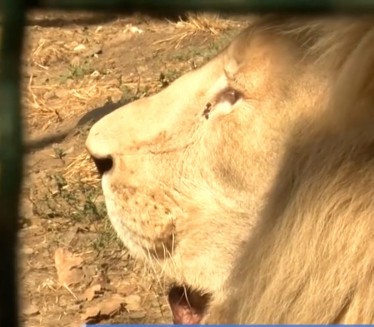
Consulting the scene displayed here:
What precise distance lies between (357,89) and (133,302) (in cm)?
211

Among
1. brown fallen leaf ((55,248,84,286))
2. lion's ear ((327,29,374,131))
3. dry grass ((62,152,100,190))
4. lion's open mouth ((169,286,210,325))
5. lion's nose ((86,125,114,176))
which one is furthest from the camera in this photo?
dry grass ((62,152,100,190))

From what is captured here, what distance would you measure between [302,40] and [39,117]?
11.7ft

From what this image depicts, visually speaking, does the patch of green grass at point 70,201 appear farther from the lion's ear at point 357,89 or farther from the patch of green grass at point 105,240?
the lion's ear at point 357,89

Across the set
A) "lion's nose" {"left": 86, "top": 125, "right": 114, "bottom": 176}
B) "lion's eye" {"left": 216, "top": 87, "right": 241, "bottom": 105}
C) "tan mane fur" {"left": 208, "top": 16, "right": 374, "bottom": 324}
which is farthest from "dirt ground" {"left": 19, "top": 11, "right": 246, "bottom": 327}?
"tan mane fur" {"left": 208, "top": 16, "right": 374, "bottom": 324}

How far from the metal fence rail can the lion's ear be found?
0.99m

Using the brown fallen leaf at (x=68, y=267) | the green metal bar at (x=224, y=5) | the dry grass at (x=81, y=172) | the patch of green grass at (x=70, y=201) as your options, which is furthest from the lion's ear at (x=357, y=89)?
the dry grass at (x=81, y=172)

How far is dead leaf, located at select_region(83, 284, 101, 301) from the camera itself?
3.90m

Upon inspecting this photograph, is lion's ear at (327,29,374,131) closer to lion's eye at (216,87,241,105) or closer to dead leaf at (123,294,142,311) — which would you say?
lion's eye at (216,87,241,105)

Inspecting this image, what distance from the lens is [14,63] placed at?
0.89 m

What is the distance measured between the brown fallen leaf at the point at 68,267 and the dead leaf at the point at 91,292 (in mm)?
83

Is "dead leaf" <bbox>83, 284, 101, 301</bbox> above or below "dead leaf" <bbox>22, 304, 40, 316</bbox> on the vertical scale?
above

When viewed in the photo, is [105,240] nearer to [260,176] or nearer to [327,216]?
[260,176]

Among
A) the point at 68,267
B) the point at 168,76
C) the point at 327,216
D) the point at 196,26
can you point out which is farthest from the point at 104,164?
the point at 196,26

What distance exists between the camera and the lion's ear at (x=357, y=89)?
6.20 feet
